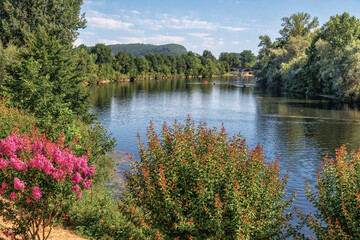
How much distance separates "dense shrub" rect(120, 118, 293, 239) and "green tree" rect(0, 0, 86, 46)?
4951 centimetres

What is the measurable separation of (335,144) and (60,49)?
34925mm

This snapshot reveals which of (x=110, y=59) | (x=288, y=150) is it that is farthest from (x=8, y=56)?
(x=110, y=59)

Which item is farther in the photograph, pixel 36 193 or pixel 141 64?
A: pixel 141 64

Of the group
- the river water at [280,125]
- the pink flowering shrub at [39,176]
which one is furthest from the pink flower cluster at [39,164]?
the river water at [280,125]

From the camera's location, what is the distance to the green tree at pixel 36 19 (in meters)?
53.8

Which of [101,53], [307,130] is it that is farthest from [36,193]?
[101,53]

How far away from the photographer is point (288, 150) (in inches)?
1505

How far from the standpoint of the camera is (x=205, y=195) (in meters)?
9.99

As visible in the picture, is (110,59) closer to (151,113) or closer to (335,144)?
(151,113)

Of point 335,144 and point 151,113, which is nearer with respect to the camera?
point 335,144

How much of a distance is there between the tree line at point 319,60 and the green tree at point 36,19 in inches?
2400

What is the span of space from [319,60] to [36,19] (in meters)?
77.1

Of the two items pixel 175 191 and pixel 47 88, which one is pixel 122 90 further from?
pixel 175 191

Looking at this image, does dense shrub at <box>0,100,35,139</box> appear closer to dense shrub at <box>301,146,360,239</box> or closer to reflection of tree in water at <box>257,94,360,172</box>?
dense shrub at <box>301,146,360,239</box>
